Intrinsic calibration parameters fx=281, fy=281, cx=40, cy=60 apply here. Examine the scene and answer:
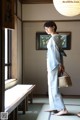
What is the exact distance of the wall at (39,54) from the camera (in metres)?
6.81

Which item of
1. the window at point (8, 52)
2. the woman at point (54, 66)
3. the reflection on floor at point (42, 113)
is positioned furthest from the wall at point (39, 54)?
the woman at point (54, 66)

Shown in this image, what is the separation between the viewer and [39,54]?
692 cm

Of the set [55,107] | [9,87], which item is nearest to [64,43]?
[9,87]

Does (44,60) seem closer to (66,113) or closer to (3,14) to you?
(66,113)

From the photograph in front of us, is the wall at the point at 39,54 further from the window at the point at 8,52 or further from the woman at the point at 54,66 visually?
the woman at the point at 54,66

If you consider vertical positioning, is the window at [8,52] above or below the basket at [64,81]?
above

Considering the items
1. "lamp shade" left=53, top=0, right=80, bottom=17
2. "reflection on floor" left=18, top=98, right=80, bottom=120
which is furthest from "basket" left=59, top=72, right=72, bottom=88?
"lamp shade" left=53, top=0, right=80, bottom=17

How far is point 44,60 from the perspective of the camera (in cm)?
691

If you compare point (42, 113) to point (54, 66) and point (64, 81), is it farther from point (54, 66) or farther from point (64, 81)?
Result: point (54, 66)

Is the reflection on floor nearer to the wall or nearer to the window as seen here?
the window

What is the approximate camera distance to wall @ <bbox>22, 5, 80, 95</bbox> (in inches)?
268

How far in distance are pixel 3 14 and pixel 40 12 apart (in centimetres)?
430

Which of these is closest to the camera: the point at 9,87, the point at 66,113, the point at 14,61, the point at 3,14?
the point at 3,14

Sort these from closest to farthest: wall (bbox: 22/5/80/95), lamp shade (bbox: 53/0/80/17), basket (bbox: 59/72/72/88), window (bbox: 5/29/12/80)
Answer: lamp shade (bbox: 53/0/80/17)
basket (bbox: 59/72/72/88)
window (bbox: 5/29/12/80)
wall (bbox: 22/5/80/95)
